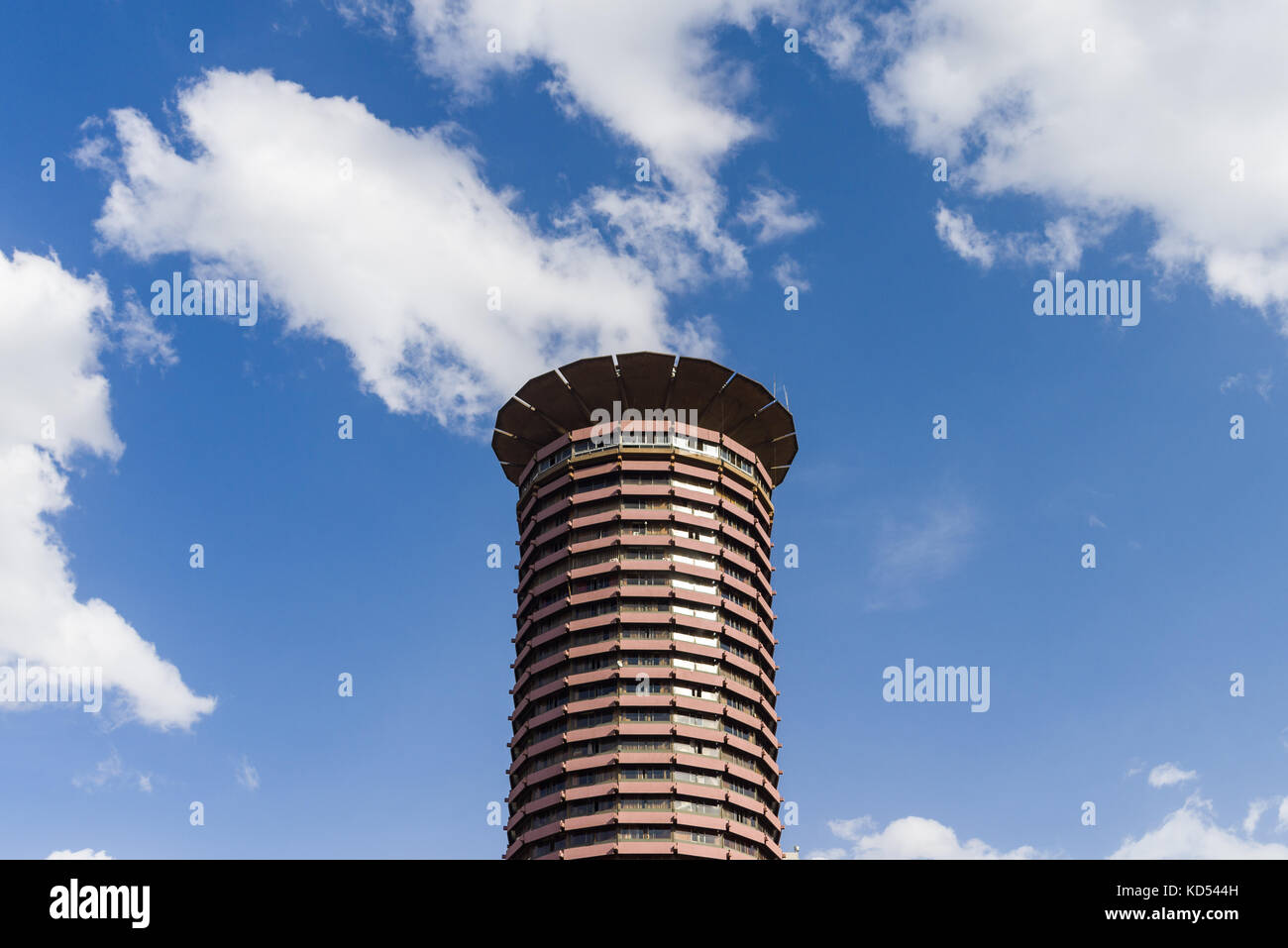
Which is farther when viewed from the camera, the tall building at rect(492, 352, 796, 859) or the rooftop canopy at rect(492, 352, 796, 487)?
the rooftop canopy at rect(492, 352, 796, 487)

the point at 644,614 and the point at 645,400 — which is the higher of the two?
the point at 645,400

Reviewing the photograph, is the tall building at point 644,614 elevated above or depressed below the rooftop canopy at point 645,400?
below

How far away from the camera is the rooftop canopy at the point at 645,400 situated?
516 feet

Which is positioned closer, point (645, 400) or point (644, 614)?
point (644, 614)

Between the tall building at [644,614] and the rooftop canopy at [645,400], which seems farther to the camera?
the rooftop canopy at [645,400]

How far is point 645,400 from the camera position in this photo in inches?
6289

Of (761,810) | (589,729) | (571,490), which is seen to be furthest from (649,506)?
(761,810)

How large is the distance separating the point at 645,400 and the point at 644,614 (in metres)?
28.9

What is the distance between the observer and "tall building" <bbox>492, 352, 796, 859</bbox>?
136375 millimetres

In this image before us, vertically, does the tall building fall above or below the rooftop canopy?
below

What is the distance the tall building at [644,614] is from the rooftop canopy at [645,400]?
0.21m

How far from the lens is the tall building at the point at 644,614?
136 metres

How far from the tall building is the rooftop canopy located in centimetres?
21
